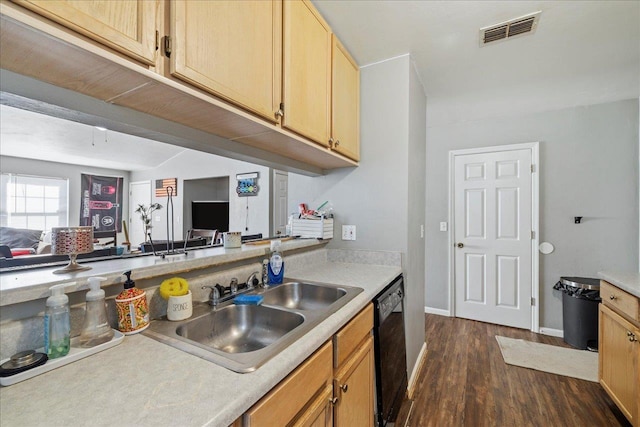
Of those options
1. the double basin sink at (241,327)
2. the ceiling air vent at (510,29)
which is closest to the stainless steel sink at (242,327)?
the double basin sink at (241,327)

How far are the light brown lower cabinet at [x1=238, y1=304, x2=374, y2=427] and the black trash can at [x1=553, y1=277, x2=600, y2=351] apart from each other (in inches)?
98.2

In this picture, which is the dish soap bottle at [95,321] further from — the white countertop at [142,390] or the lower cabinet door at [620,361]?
the lower cabinet door at [620,361]

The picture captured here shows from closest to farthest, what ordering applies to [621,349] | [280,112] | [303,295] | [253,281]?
[280,112], [253,281], [303,295], [621,349]

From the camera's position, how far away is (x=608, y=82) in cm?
236

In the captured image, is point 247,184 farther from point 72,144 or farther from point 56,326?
point 56,326

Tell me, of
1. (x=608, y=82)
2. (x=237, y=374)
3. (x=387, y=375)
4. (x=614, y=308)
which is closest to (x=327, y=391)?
(x=237, y=374)

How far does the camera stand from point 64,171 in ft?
4.28

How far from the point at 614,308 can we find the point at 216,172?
2685mm

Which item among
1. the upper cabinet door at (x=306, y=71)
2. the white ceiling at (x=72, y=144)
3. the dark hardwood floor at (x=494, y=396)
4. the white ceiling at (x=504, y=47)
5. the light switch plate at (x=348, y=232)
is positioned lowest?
the dark hardwood floor at (x=494, y=396)

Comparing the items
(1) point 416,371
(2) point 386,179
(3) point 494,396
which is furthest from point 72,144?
(3) point 494,396

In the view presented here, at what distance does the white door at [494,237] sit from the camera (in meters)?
3.04

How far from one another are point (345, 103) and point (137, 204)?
4.60 ft

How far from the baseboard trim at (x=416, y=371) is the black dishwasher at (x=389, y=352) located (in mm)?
218

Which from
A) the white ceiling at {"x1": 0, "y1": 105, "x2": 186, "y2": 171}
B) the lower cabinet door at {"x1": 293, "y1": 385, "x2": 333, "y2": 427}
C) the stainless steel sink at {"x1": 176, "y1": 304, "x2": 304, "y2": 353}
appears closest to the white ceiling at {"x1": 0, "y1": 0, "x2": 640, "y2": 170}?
the white ceiling at {"x1": 0, "y1": 105, "x2": 186, "y2": 171}
